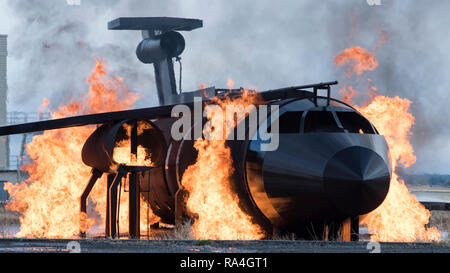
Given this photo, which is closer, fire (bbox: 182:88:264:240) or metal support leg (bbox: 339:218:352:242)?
metal support leg (bbox: 339:218:352:242)

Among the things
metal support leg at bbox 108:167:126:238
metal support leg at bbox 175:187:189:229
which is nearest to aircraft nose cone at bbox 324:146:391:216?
metal support leg at bbox 175:187:189:229

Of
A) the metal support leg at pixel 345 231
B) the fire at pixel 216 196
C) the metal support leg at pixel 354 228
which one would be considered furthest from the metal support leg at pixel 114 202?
the metal support leg at pixel 354 228

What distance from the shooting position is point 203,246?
1396 cm

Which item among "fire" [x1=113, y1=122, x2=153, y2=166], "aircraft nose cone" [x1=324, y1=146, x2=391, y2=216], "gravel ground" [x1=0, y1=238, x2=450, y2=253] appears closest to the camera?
"gravel ground" [x1=0, y1=238, x2=450, y2=253]

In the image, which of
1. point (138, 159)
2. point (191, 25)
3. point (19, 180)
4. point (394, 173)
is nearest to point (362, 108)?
point (394, 173)

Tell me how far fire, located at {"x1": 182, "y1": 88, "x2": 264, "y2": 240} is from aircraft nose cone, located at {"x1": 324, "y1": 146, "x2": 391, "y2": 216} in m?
2.27

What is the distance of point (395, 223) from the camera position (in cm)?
1898

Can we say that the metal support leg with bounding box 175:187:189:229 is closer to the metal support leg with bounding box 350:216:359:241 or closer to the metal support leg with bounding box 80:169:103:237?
the metal support leg with bounding box 80:169:103:237

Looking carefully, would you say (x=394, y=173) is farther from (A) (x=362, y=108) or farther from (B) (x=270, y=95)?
(B) (x=270, y=95)

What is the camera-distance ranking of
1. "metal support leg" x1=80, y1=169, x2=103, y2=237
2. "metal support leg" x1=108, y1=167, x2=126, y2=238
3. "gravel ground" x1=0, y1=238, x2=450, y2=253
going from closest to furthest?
"gravel ground" x1=0, y1=238, x2=450, y2=253
"metal support leg" x1=108, y1=167, x2=126, y2=238
"metal support leg" x1=80, y1=169, x2=103, y2=237

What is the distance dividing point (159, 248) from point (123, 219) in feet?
29.9

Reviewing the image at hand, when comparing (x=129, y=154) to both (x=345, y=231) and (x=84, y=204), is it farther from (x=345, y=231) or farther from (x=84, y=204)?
(x=345, y=231)

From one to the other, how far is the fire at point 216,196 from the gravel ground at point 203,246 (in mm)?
1985

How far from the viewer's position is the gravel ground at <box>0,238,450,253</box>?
13211 millimetres
